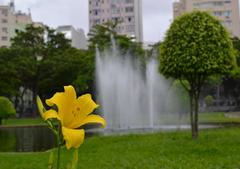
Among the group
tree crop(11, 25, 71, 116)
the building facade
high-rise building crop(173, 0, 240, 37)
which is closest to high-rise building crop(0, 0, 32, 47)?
the building facade

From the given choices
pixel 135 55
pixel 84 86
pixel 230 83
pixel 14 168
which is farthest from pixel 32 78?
pixel 14 168

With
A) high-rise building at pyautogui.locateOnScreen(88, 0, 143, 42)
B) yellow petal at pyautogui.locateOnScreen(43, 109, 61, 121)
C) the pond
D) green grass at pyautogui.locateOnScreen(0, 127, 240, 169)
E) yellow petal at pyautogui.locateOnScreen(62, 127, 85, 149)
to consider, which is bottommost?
the pond

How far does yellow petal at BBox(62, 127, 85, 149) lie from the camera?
Answer: 3.67 feet

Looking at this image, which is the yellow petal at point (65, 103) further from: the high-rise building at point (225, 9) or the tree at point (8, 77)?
the high-rise building at point (225, 9)

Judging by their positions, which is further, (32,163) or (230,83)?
(230,83)

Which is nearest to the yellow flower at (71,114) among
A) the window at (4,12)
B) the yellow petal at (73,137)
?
the yellow petal at (73,137)

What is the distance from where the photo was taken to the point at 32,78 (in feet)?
130

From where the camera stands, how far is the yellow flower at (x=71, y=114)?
1134 millimetres

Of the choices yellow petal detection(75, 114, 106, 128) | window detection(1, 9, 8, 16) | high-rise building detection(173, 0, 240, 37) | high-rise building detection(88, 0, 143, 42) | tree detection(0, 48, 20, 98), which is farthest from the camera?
high-rise building detection(88, 0, 143, 42)

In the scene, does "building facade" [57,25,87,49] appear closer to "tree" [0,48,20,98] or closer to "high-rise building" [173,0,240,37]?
"high-rise building" [173,0,240,37]

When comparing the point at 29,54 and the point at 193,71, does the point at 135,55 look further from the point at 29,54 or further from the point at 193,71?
the point at 193,71

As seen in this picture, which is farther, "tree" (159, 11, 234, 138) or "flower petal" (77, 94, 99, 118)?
"tree" (159, 11, 234, 138)

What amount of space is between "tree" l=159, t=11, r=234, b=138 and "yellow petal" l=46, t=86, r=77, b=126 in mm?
9220

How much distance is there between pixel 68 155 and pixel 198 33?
431 centimetres
